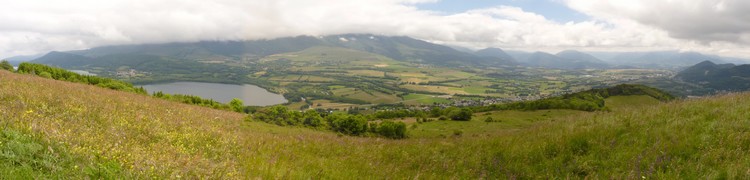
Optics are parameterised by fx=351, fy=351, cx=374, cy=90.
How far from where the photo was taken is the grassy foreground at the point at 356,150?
617 centimetres

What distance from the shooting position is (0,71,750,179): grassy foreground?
20.2ft

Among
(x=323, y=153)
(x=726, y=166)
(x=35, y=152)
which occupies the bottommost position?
(x=323, y=153)

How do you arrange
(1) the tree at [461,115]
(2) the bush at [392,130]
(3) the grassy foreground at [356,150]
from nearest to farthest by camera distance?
1. (3) the grassy foreground at [356,150]
2. (2) the bush at [392,130]
3. (1) the tree at [461,115]

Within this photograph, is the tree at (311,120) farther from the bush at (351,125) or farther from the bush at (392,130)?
the bush at (392,130)

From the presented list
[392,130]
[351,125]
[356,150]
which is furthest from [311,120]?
[356,150]

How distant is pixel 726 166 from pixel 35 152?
12.9m

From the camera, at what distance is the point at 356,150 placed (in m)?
11.6

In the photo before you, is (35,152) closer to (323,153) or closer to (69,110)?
(69,110)

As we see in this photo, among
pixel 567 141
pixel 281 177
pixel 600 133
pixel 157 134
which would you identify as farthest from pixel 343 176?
pixel 600 133

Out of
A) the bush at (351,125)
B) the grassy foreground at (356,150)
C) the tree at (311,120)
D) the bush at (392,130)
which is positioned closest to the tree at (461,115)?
the bush at (392,130)

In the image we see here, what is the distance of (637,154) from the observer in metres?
8.74

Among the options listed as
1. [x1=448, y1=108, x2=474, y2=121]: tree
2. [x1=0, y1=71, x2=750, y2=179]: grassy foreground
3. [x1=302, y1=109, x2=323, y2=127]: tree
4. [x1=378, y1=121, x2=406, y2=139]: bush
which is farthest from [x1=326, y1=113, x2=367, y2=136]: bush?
[x1=0, y1=71, x2=750, y2=179]: grassy foreground

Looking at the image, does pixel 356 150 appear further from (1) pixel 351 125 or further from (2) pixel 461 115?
(2) pixel 461 115

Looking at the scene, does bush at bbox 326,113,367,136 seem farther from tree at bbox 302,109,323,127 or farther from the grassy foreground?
the grassy foreground
